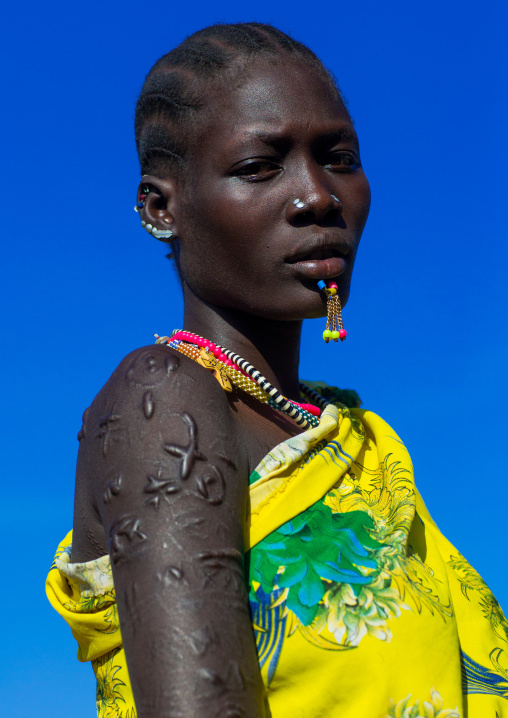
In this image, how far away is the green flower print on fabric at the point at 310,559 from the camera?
2.29 m

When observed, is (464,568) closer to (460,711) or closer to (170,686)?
(460,711)

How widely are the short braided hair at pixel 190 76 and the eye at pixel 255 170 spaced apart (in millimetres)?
270

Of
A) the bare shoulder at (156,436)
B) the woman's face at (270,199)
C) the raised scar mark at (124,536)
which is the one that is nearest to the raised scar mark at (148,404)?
the bare shoulder at (156,436)

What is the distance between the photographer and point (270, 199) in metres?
2.76

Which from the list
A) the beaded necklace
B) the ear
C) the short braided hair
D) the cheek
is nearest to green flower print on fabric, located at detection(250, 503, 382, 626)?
the beaded necklace

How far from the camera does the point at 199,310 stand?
3.09 meters

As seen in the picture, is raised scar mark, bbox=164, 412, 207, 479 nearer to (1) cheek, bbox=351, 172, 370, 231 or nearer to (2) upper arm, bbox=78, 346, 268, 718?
(2) upper arm, bbox=78, 346, 268, 718

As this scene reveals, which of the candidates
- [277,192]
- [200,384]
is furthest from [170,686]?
[277,192]

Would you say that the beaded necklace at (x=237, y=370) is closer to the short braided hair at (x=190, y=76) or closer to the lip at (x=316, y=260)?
the lip at (x=316, y=260)

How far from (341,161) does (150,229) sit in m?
0.76

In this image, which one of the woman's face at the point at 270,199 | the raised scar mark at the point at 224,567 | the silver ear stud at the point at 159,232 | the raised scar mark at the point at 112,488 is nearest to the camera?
the raised scar mark at the point at 224,567

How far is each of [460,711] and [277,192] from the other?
5.57ft

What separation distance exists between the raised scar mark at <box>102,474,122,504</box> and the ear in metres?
1.16

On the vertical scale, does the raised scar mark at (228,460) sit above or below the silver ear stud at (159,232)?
below
